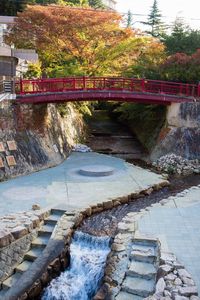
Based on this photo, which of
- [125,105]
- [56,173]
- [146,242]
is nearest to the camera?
Result: [146,242]

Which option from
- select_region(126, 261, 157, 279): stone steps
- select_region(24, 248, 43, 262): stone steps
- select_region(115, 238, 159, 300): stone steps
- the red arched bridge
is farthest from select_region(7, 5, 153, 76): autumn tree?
select_region(126, 261, 157, 279): stone steps

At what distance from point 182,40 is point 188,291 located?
26.9m

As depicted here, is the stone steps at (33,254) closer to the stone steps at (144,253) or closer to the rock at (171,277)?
the stone steps at (144,253)

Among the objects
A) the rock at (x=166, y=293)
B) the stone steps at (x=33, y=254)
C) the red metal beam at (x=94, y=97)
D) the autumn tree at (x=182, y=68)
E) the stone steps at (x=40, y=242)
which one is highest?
the autumn tree at (x=182, y=68)

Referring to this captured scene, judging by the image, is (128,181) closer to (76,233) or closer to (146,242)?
(76,233)

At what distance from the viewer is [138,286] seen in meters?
9.26

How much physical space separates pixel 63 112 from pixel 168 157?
907cm

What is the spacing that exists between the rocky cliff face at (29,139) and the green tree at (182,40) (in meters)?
13.1

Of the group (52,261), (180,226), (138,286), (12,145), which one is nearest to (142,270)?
(138,286)

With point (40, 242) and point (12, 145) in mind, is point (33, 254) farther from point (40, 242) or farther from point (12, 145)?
point (12, 145)

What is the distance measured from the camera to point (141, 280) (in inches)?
375

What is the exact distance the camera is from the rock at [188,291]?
8.12 m

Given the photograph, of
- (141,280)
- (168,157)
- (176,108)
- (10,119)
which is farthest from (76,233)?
(176,108)

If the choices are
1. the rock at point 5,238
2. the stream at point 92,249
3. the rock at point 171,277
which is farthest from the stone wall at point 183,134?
the rock at point 171,277
